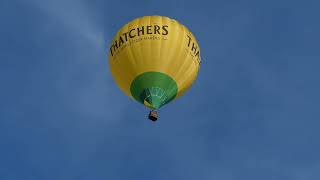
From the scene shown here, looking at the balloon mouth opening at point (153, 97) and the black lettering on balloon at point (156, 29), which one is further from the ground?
the black lettering on balloon at point (156, 29)

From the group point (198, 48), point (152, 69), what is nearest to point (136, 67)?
point (152, 69)

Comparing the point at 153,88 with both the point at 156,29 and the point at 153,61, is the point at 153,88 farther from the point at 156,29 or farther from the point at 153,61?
the point at 156,29

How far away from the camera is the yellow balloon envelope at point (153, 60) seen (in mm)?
58312

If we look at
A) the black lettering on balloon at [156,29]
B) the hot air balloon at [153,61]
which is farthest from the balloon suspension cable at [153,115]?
the black lettering on balloon at [156,29]

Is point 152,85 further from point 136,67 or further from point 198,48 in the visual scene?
point 198,48

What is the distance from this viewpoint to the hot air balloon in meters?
58.3

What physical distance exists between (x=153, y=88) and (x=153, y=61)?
69.3 inches

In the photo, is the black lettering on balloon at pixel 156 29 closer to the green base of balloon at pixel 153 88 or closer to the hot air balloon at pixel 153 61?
the hot air balloon at pixel 153 61

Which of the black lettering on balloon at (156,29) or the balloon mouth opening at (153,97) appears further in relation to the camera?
the black lettering on balloon at (156,29)

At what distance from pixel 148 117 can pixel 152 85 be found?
2.10m

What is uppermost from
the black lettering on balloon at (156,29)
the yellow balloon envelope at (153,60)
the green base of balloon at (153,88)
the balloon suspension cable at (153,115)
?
the black lettering on balloon at (156,29)

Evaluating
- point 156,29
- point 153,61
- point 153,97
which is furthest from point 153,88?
point 156,29

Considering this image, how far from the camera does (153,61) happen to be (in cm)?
5831

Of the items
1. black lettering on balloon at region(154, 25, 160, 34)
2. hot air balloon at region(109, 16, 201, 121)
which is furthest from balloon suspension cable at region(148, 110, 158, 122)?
black lettering on balloon at region(154, 25, 160, 34)
